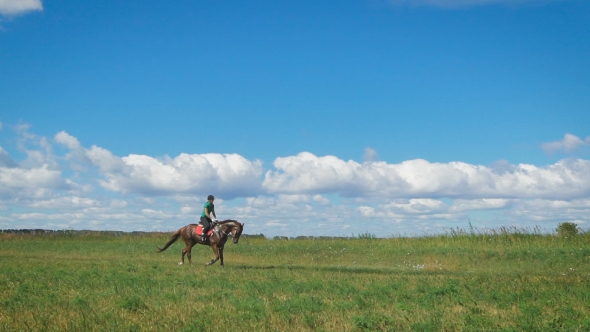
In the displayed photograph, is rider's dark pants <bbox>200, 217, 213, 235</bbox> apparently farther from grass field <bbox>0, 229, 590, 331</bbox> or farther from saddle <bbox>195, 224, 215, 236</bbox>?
grass field <bbox>0, 229, 590, 331</bbox>

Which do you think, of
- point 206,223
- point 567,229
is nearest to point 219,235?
point 206,223

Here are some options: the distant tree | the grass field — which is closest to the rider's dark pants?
the grass field

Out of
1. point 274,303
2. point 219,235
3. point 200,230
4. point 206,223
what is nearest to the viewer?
point 274,303

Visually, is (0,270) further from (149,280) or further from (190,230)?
(190,230)

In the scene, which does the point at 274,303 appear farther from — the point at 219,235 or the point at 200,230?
the point at 200,230

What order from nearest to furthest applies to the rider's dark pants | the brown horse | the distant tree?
the brown horse
the rider's dark pants
the distant tree

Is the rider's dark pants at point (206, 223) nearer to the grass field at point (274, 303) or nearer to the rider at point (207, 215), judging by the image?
the rider at point (207, 215)

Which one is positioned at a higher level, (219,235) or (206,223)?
(206,223)

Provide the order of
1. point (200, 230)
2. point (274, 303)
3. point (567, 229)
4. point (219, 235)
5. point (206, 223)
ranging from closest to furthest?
1. point (274, 303)
2. point (219, 235)
3. point (206, 223)
4. point (200, 230)
5. point (567, 229)

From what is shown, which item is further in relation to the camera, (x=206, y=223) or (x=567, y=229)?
(x=567, y=229)

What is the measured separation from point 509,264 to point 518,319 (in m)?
20.3

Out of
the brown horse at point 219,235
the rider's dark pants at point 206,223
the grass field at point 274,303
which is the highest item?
the rider's dark pants at point 206,223

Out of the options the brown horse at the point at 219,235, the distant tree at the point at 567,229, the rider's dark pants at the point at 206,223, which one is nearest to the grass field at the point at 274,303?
the brown horse at the point at 219,235

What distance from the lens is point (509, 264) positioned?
104 ft
